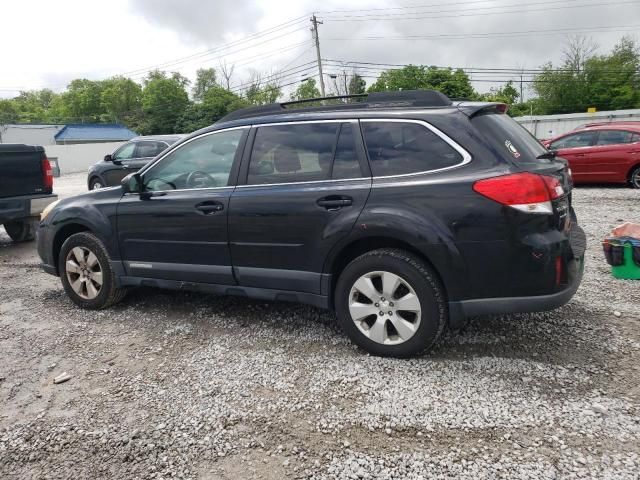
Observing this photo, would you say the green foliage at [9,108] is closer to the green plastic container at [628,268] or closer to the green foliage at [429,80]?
the green foliage at [429,80]

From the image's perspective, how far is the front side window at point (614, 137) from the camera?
1115 centimetres

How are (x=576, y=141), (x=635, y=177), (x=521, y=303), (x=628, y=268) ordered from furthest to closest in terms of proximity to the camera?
(x=576, y=141)
(x=635, y=177)
(x=628, y=268)
(x=521, y=303)

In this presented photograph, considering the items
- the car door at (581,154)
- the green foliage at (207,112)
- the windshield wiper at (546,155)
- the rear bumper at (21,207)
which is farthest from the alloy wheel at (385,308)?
the green foliage at (207,112)

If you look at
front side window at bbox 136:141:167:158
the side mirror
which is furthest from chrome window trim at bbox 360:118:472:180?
front side window at bbox 136:141:167:158

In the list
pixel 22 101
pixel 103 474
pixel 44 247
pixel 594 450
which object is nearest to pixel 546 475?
pixel 594 450

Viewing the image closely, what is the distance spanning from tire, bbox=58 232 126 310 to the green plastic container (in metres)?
4.94

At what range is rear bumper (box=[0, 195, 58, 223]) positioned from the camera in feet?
24.4

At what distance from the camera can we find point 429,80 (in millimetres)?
51719

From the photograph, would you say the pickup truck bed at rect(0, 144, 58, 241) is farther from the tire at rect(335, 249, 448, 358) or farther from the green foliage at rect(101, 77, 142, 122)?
the green foliage at rect(101, 77, 142, 122)

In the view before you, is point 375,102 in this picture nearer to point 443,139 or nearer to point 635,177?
point 443,139

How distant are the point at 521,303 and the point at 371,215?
1097mm

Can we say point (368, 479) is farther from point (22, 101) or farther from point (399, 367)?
point (22, 101)

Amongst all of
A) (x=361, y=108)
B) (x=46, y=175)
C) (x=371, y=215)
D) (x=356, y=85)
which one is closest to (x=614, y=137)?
(x=361, y=108)

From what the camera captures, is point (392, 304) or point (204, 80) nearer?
point (392, 304)
